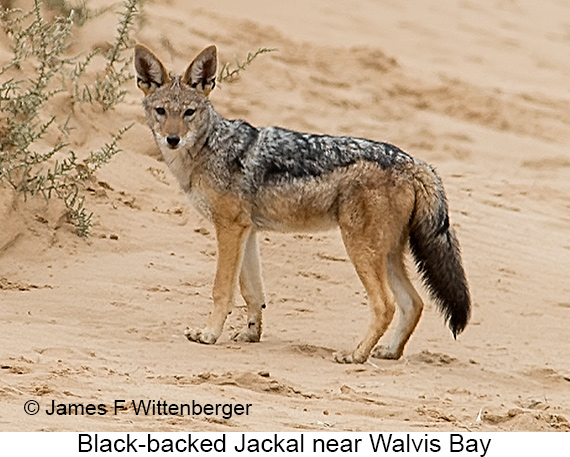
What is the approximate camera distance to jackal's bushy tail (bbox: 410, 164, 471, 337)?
26.8 ft

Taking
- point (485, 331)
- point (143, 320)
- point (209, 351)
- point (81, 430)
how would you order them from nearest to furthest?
1. point (81, 430)
2. point (209, 351)
3. point (143, 320)
4. point (485, 331)

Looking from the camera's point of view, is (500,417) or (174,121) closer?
(500,417)

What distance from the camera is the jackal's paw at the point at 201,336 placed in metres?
8.13

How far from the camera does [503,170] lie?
1380 cm

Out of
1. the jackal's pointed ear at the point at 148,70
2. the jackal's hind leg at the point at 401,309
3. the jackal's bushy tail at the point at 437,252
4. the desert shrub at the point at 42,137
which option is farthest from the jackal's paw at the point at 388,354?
the desert shrub at the point at 42,137

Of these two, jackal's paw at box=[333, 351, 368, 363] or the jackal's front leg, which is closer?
jackal's paw at box=[333, 351, 368, 363]

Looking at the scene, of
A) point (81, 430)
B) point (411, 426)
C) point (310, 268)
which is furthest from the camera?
point (310, 268)

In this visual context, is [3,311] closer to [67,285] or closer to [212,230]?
[67,285]

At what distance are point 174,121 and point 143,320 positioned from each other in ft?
4.48

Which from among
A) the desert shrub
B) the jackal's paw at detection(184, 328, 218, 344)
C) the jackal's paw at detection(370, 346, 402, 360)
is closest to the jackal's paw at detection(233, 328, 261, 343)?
the jackal's paw at detection(184, 328, 218, 344)

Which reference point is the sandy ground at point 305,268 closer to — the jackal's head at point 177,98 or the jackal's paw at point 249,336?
the jackal's paw at point 249,336

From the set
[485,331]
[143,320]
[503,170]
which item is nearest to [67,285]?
[143,320]

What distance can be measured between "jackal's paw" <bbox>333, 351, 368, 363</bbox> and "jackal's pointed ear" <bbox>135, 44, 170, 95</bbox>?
2161mm

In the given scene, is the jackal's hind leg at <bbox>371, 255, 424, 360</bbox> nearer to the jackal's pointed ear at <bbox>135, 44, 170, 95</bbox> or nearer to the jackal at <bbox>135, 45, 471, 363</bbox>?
the jackal at <bbox>135, 45, 471, 363</bbox>
